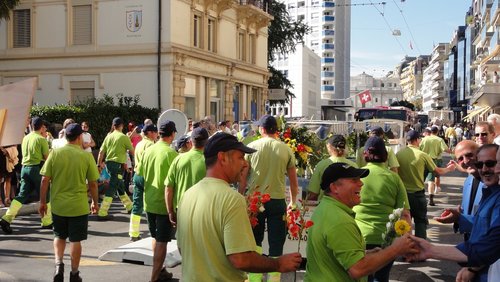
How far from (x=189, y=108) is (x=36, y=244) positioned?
20.3m

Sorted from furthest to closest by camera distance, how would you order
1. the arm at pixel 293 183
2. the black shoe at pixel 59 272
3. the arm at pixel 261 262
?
the arm at pixel 293 183
the black shoe at pixel 59 272
the arm at pixel 261 262

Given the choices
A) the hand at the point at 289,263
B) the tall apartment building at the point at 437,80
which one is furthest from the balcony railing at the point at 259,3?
the tall apartment building at the point at 437,80

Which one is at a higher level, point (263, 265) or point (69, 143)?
point (69, 143)

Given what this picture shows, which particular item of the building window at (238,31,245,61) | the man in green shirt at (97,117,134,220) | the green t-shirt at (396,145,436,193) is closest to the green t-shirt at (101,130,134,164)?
the man in green shirt at (97,117,134,220)

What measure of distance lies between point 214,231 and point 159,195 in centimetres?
423

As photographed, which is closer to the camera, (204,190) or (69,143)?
(204,190)

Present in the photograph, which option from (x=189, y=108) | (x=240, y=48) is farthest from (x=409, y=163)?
(x=240, y=48)

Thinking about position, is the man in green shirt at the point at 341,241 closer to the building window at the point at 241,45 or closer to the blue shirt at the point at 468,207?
the blue shirt at the point at 468,207

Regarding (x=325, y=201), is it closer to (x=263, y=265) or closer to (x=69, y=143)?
(x=263, y=265)

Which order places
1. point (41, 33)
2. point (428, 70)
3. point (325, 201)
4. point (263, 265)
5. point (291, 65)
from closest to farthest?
point (263, 265) < point (325, 201) < point (41, 33) < point (291, 65) < point (428, 70)

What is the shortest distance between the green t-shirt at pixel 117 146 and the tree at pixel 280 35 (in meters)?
31.7

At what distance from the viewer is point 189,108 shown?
99.9 ft

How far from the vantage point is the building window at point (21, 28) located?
3033 cm

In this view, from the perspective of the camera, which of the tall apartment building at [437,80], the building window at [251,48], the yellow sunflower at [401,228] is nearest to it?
the yellow sunflower at [401,228]
